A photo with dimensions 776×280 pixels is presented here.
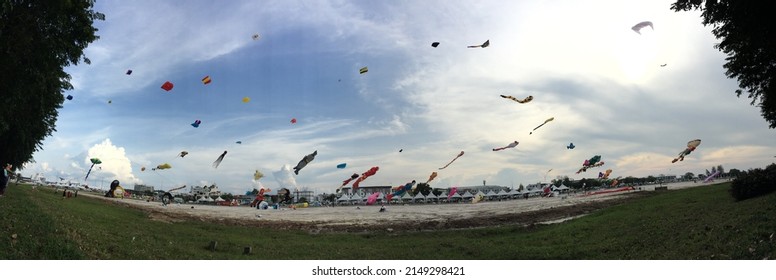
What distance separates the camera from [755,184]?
20.8 metres

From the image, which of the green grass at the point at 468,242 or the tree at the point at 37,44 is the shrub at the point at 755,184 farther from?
the tree at the point at 37,44

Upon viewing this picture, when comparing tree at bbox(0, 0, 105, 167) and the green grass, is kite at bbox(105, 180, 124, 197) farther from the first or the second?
the green grass

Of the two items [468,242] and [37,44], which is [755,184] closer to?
[468,242]

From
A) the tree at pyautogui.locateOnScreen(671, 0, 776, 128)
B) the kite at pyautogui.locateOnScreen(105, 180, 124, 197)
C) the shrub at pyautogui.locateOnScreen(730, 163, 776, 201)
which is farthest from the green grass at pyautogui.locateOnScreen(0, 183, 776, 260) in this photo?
the kite at pyautogui.locateOnScreen(105, 180, 124, 197)

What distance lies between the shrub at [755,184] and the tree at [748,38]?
3.77 metres

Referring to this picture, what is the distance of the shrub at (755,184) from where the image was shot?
2033 cm

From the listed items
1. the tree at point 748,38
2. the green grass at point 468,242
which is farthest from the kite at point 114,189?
the tree at point 748,38

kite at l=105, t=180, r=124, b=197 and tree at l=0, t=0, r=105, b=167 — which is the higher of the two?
tree at l=0, t=0, r=105, b=167

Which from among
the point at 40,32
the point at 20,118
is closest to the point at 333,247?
the point at 40,32

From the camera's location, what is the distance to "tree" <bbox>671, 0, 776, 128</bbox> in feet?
47.6

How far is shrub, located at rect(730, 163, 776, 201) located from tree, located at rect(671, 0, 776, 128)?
12.4 feet

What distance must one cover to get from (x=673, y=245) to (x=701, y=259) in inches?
99.9

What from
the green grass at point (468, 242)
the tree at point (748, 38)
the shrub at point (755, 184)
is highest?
the tree at point (748, 38)

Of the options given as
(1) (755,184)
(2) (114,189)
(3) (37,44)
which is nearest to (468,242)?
(1) (755,184)
